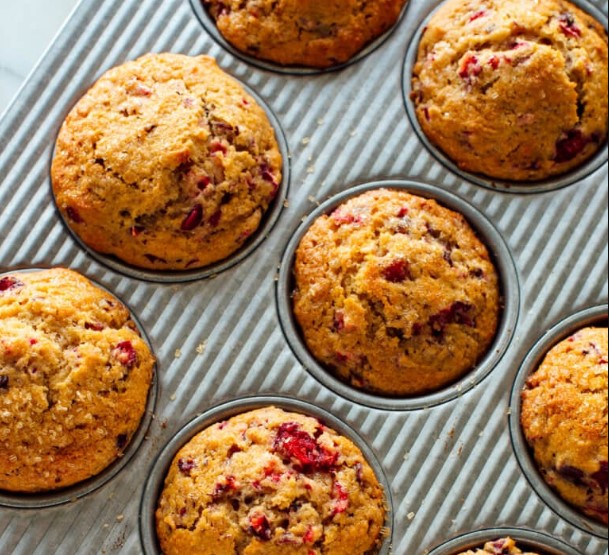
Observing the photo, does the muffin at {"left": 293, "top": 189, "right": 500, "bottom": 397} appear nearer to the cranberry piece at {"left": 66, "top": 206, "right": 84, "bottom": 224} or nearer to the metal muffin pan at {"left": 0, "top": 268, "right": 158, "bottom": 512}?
the metal muffin pan at {"left": 0, "top": 268, "right": 158, "bottom": 512}

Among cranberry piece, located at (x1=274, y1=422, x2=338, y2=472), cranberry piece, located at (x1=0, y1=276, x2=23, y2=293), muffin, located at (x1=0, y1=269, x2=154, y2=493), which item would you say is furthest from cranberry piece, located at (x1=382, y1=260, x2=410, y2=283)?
cranberry piece, located at (x1=0, y1=276, x2=23, y2=293)

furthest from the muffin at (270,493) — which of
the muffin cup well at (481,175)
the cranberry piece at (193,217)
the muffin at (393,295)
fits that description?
the muffin cup well at (481,175)

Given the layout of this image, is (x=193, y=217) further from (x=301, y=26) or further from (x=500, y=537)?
(x=500, y=537)

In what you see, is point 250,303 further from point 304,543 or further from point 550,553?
point 550,553

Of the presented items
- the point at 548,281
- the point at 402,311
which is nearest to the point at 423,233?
the point at 402,311

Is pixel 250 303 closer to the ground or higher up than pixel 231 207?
closer to the ground

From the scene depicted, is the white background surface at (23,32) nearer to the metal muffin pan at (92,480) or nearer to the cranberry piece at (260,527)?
the metal muffin pan at (92,480)
